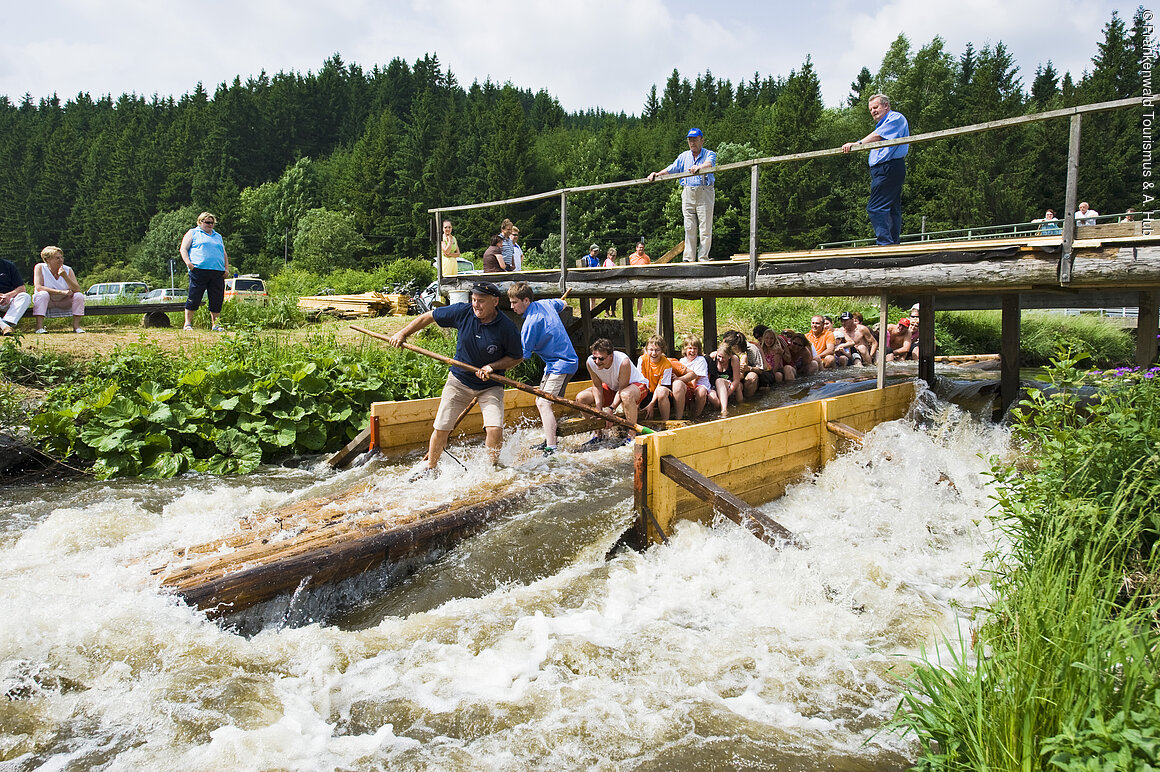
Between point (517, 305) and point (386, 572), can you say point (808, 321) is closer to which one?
point (517, 305)

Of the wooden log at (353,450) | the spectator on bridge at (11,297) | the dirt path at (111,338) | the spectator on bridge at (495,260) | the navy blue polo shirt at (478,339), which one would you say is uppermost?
the spectator on bridge at (495,260)

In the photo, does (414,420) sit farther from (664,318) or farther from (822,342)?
(822,342)

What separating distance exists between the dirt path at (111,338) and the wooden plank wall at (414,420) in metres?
1.52

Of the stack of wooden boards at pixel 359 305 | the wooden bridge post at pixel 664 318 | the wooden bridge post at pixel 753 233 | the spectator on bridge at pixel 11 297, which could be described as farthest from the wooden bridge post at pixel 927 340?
the stack of wooden boards at pixel 359 305

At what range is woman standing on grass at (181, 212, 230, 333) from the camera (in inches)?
418

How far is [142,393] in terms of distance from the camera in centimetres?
804

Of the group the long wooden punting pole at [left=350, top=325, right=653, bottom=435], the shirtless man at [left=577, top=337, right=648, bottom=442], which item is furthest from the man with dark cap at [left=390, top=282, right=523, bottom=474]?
the shirtless man at [left=577, top=337, right=648, bottom=442]

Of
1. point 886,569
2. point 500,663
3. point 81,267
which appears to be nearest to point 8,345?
point 500,663

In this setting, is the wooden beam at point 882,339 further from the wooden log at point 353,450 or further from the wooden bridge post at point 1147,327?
the wooden log at point 353,450

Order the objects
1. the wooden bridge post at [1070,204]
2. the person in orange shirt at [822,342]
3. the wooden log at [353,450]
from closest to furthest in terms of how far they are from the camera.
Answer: the wooden bridge post at [1070,204], the wooden log at [353,450], the person in orange shirt at [822,342]

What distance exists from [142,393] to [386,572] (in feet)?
14.9

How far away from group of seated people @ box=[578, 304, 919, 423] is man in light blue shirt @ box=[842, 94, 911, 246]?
1131 mm

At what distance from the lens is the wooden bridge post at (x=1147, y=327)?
820 centimetres

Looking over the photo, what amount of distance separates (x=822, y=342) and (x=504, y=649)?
1066 centimetres
